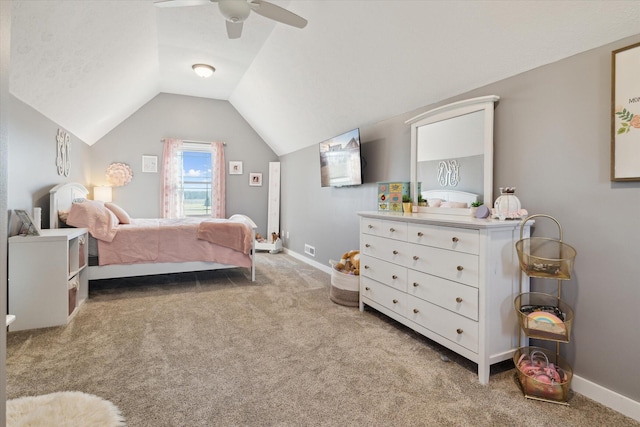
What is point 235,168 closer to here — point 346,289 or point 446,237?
point 346,289

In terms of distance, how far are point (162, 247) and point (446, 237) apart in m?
3.12

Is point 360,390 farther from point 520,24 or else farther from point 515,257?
point 520,24

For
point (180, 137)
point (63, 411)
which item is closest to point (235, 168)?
point (180, 137)

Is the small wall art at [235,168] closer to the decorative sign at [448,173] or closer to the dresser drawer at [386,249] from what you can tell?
the dresser drawer at [386,249]

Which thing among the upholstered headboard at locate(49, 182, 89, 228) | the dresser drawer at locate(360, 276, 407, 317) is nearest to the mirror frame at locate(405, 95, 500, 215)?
the dresser drawer at locate(360, 276, 407, 317)

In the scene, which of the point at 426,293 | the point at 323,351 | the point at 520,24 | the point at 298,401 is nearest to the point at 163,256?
the point at 323,351

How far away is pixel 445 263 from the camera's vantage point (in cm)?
209

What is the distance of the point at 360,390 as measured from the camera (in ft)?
5.86

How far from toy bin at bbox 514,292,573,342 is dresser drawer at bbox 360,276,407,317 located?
79 centimetres

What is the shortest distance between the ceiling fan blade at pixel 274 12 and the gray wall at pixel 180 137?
13.5 ft

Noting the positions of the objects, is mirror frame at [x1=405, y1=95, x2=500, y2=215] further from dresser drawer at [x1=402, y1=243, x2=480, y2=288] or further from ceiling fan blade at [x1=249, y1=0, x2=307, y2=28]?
ceiling fan blade at [x1=249, y1=0, x2=307, y2=28]

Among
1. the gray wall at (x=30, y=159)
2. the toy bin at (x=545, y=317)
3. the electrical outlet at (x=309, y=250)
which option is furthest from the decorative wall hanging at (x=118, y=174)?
the toy bin at (x=545, y=317)

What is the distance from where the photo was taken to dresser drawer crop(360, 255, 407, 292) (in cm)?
248

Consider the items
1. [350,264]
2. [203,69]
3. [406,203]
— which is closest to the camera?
[406,203]
